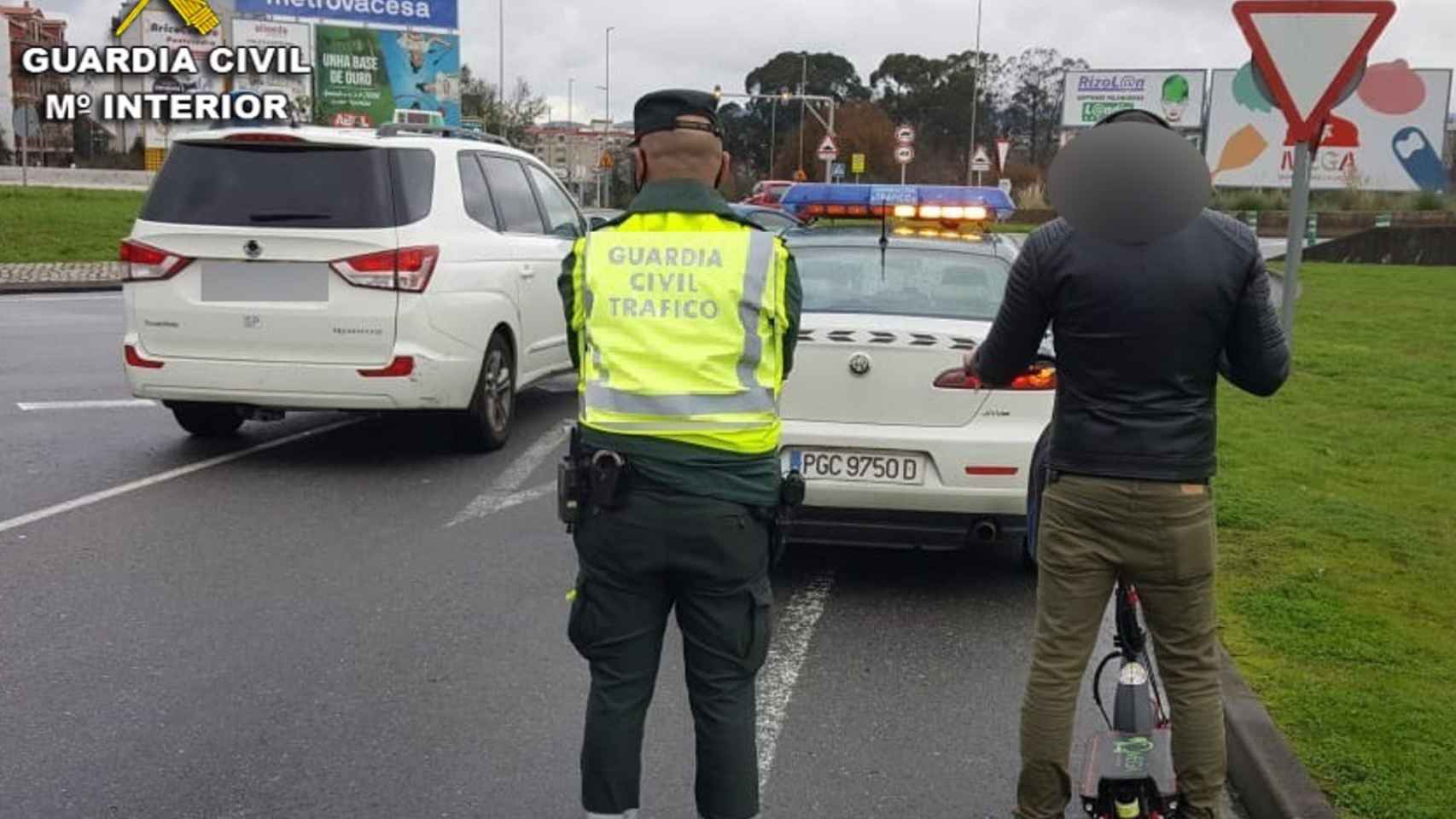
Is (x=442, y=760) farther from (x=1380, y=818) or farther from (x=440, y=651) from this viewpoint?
(x=1380, y=818)

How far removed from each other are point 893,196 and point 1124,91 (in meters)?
48.1

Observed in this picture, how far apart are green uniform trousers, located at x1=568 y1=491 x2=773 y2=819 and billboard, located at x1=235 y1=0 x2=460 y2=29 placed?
57927mm

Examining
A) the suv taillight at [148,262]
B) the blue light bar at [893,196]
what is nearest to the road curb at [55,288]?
the suv taillight at [148,262]

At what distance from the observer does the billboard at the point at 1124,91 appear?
5019 centimetres

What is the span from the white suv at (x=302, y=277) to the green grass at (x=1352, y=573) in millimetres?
4365

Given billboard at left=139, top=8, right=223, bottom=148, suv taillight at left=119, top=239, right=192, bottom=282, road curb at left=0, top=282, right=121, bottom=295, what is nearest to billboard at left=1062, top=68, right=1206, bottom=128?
billboard at left=139, top=8, right=223, bottom=148

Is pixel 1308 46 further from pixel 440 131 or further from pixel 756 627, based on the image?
pixel 440 131

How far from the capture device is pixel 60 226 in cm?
2750

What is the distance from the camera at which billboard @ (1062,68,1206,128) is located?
165 ft

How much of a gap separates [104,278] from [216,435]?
13.7 metres

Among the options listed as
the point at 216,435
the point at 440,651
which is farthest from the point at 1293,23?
the point at 216,435

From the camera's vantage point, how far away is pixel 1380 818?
12.3 ft

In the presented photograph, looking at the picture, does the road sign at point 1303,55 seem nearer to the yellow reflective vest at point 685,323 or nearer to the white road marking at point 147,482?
the yellow reflective vest at point 685,323

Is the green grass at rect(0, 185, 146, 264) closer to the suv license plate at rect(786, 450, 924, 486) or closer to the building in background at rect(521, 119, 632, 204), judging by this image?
the suv license plate at rect(786, 450, 924, 486)
